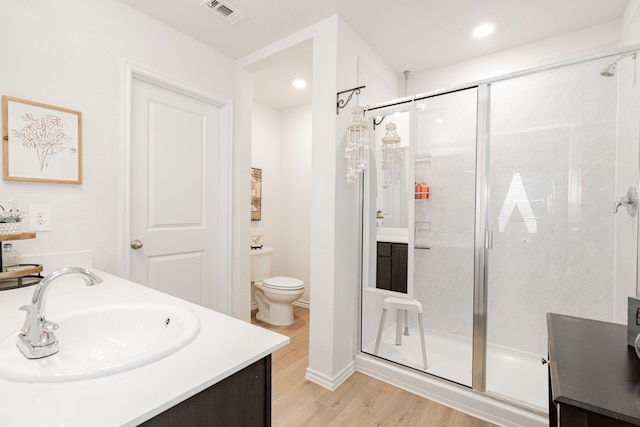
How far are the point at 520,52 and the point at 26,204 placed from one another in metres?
3.36

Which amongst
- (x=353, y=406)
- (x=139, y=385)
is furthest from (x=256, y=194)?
(x=139, y=385)

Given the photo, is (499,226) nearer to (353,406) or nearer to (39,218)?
(353,406)

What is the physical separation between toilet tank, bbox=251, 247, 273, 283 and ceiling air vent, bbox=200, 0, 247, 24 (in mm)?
2070

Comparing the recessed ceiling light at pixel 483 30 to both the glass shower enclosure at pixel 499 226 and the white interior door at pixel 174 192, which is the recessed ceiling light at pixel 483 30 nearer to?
the glass shower enclosure at pixel 499 226

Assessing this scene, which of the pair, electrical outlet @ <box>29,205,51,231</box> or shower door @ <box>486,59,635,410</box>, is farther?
shower door @ <box>486,59,635,410</box>

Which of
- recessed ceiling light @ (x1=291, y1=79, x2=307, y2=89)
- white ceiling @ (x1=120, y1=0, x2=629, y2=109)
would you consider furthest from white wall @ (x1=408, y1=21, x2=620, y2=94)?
recessed ceiling light @ (x1=291, y1=79, x2=307, y2=89)

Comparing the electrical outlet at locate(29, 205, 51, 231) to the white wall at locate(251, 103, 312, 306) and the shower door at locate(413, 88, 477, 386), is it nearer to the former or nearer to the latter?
the white wall at locate(251, 103, 312, 306)

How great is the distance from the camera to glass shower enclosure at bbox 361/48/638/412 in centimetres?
194

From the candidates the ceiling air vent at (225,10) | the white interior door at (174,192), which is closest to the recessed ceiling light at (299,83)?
the white interior door at (174,192)

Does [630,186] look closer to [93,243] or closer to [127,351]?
[127,351]

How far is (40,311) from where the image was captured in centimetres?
72

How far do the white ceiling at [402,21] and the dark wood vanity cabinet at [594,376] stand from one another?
6.27 ft

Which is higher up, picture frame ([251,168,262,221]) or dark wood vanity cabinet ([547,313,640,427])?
picture frame ([251,168,262,221])

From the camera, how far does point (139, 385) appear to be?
596 mm
